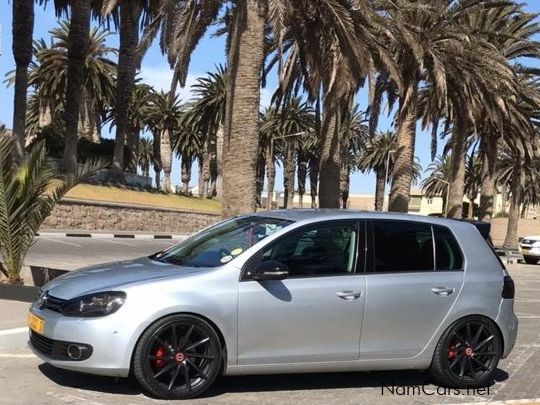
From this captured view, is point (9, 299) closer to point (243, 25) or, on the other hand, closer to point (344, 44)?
point (243, 25)

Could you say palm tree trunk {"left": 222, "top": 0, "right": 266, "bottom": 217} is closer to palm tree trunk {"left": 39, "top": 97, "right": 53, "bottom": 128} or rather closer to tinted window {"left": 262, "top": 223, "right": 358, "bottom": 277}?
tinted window {"left": 262, "top": 223, "right": 358, "bottom": 277}

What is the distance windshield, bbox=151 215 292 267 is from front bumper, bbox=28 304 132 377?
95 cm

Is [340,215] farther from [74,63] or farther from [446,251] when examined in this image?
[74,63]

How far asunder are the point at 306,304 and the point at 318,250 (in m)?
0.55

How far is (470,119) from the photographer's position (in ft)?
89.0

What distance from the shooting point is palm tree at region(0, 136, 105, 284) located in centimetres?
948

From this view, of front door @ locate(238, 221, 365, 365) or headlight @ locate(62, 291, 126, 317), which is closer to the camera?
headlight @ locate(62, 291, 126, 317)

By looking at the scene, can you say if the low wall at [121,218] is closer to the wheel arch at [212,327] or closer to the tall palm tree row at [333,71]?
the tall palm tree row at [333,71]

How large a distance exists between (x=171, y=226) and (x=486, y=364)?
29347 millimetres

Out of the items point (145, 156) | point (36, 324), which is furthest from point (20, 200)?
point (145, 156)

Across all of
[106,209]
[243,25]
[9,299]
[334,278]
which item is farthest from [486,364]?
[106,209]

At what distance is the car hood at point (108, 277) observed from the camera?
527cm

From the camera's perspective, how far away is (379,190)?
7369 centimetres

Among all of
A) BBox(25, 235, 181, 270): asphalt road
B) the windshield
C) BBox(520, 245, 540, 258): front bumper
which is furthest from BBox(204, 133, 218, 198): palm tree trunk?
the windshield
